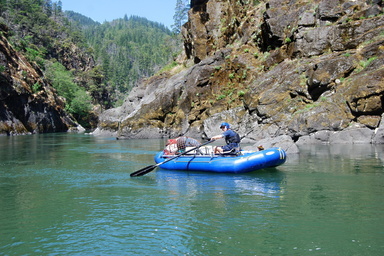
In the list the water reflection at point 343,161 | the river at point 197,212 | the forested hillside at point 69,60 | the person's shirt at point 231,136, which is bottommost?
the river at point 197,212

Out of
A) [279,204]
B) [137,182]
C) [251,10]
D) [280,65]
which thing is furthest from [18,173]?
[251,10]

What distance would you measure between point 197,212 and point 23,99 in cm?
4684

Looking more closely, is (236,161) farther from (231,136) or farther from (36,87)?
(36,87)

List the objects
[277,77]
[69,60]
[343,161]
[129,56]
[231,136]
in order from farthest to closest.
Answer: [129,56] < [69,60] < [277,77] < [343,161] < [231,136]

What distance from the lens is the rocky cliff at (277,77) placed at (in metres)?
21.3

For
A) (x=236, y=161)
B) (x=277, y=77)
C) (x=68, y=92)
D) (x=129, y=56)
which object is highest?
(x=129, y=56)

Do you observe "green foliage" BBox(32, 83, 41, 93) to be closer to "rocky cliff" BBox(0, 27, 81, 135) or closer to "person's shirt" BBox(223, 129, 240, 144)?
"rocky cliff" BBox(0, 27, 81, 135)

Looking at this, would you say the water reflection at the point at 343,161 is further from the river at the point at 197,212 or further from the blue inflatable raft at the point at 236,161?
the blue inflatable raft at the point at 236,161

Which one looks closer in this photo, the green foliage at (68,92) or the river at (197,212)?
the river at (197,212)

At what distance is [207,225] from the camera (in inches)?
255

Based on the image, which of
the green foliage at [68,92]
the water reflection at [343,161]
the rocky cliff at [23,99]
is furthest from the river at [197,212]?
the green foliage at [68,92]

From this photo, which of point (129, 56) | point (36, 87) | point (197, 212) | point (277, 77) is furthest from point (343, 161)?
point (129, 56)

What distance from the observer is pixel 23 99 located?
1857 inches

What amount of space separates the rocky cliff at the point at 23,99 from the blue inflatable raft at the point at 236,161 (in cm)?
3730
